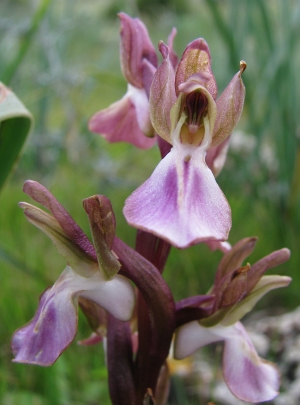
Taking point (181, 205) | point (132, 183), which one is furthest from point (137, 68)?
point (132, 183)

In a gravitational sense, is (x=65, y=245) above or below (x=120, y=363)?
above

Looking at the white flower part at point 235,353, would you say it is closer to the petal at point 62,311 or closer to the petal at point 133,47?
the petal at point 62,311

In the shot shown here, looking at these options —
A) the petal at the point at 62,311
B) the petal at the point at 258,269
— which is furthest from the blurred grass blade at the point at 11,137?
the petal at the point at 258,269

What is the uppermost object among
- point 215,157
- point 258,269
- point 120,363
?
point 215,157

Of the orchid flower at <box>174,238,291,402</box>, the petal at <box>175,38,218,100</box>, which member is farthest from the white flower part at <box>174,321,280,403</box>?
the petal at <box>175,38,218,100</box>

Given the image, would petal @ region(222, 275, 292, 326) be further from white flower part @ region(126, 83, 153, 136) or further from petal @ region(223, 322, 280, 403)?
white flower part @ region(126, 83, 153, 136)

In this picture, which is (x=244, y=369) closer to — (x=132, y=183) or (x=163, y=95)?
(x=163, y=95)
